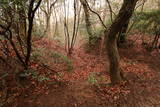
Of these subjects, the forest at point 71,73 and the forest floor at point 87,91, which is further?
the forest floor at point 87,91

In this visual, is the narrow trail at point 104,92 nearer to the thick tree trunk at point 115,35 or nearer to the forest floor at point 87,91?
the forest floor at point 87,91

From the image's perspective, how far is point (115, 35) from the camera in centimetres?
408

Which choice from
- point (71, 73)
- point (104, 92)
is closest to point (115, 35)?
point (104, 92)

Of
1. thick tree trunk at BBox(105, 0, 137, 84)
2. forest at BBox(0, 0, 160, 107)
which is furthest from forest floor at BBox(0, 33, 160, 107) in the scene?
thick tree trunk at BBox(105, 0, 137, 84)

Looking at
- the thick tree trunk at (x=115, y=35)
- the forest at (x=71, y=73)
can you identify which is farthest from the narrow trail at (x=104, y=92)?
the thick tree trunk at (x=115, y=35)

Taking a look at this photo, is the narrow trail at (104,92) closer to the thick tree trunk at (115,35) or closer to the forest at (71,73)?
the forest at (71,73)

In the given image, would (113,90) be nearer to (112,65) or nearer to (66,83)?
(112,65)

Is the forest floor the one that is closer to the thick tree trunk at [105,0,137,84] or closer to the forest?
the forest

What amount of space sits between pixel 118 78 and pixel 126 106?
3.78 feet

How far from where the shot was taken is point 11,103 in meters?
3.67

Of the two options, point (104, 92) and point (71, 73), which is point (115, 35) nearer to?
point (104, 92)

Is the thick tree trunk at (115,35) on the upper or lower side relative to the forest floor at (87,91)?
upper

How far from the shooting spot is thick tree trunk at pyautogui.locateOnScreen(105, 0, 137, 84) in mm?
3594

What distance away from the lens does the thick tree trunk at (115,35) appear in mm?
3594
